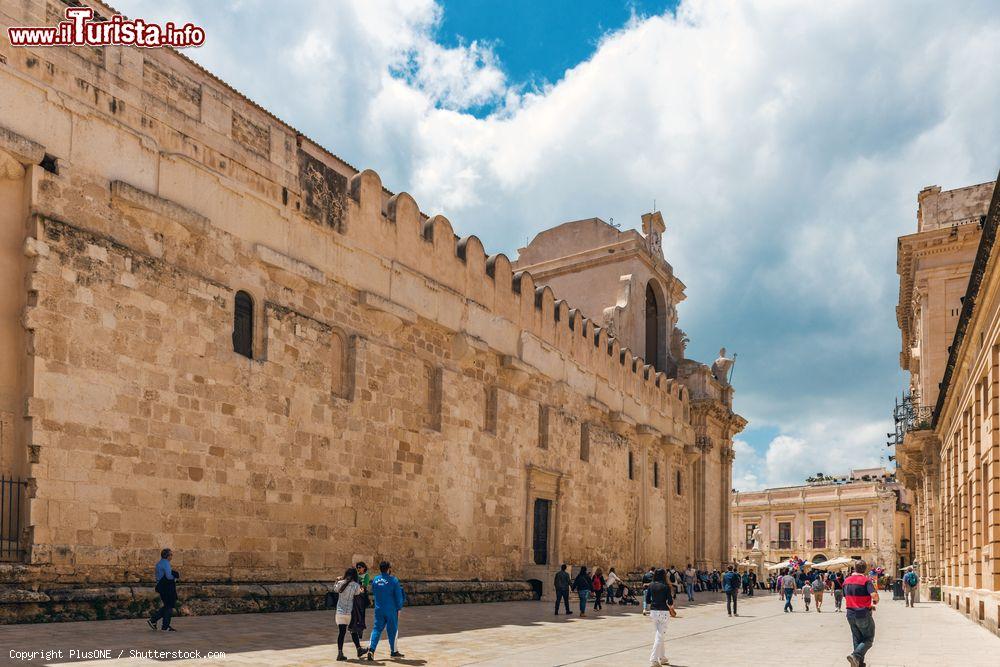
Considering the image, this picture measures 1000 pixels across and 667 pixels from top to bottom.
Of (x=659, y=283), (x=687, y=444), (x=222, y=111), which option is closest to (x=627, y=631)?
(x=222, y=111)

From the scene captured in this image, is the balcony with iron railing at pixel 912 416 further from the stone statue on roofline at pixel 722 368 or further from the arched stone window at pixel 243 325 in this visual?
the arched stone window at pixel 243 325

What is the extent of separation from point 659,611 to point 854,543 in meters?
60.0

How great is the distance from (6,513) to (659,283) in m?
27.8

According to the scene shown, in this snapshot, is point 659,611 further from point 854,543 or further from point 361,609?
point 854,543

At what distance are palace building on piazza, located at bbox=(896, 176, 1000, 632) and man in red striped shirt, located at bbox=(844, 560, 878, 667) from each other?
12.4 ft

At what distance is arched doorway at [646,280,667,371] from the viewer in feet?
115

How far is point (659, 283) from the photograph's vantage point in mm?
34875

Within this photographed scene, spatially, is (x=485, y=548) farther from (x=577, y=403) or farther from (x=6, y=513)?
(x=6, y=513)

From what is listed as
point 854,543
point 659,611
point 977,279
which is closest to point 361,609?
point 659,611

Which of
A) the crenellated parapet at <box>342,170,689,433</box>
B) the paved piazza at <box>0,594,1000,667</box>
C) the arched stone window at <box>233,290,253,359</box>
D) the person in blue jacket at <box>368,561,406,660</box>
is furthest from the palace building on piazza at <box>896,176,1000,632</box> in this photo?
the arched stone window at <box>233,290,253,359</box>

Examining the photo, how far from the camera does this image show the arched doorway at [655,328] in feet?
115

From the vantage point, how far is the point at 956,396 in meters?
19.2

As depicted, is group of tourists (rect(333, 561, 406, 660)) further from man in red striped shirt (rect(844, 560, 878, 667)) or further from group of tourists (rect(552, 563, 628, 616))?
group of tourists (rect(552, 563, 628, 616))

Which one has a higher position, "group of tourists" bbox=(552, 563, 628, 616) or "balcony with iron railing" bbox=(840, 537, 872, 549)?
"group of tourists" bbox=(552, 563, 628, 616)
